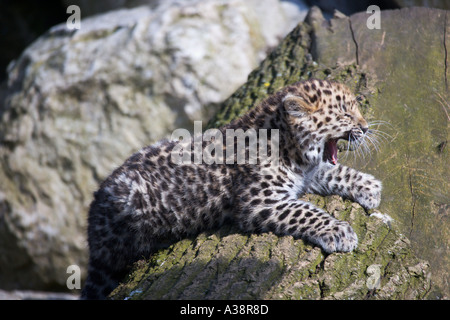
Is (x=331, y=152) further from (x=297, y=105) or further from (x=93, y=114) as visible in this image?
(x=93, y=114)

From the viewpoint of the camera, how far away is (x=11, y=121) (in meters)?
10.8

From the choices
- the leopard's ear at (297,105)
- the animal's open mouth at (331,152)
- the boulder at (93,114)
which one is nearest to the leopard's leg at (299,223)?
the animal's open mouth at (331,152)

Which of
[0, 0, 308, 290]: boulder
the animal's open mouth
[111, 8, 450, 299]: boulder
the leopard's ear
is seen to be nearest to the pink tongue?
the animal's open mouth

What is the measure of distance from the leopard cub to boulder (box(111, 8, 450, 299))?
0.29 meters

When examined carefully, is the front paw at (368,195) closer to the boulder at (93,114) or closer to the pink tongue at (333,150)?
the pink tongue at (333,150)

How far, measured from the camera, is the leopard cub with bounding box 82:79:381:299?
18.8 feet

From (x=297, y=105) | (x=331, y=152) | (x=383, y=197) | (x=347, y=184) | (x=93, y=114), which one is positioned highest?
(x=297, y=105)

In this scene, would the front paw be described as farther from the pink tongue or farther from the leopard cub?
the pink tongue

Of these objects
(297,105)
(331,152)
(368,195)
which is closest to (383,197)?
(368,195)

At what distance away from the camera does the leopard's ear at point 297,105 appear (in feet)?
18.4

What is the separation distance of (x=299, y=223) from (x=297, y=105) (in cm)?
134

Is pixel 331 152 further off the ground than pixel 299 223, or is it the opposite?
pixel 331 152

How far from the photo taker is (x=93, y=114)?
10438 mm

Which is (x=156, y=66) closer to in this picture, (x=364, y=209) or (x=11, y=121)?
(x=11, y=121)
